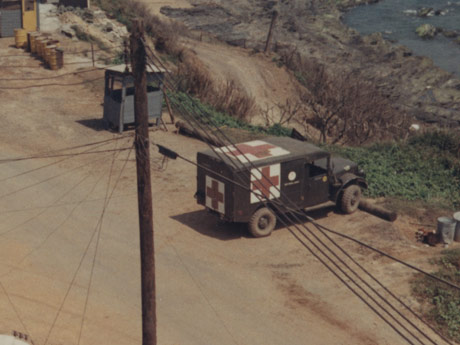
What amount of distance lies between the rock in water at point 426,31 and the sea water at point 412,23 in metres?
0.48

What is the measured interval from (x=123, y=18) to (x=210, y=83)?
33.6ft

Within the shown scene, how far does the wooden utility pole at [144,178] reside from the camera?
12922 mm

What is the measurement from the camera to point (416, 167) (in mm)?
27281

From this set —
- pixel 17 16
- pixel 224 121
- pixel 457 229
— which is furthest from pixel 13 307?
pixel 17 16

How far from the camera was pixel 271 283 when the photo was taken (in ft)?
63.5

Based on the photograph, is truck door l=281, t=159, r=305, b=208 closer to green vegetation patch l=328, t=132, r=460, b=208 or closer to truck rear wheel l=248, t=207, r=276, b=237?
truck rear wheel l=248, t=207, r=276, b=237

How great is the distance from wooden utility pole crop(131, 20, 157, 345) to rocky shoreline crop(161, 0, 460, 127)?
33.6m

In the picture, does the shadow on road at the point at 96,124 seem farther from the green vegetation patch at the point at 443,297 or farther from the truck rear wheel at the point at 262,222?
the green vegetation patch at the point at 443,297

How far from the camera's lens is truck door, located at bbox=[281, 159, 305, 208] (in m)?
21.2

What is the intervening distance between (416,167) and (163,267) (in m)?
11.4

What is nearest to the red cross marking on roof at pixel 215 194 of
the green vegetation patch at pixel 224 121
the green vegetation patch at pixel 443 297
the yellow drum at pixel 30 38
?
the green vegetation patch at pixel 443 297

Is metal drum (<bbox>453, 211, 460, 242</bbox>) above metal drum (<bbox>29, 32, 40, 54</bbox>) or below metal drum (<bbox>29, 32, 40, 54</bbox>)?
below

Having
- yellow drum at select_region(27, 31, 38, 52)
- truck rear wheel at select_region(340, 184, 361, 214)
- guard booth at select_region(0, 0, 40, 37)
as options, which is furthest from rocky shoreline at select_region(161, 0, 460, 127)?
truck rear wheel at select_region(340, 184, 361, 214)

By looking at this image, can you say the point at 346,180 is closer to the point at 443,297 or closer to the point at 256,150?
the point at 256,150
